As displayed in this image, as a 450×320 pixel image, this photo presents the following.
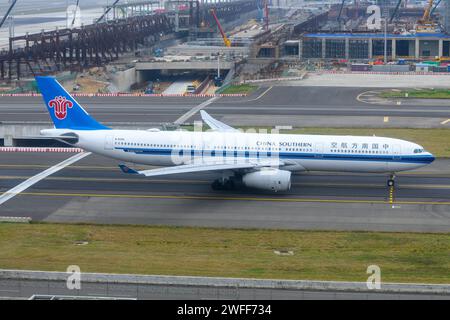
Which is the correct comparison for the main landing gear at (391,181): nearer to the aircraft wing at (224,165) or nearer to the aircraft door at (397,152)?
the aircraft door at (397,152)

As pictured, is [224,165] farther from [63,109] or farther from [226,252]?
[63,109]

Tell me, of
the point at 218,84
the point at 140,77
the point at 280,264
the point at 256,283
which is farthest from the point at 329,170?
the point at 140,77

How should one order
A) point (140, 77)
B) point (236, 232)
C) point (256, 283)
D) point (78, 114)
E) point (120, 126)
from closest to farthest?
point (256, 283)
point (236, 232)
point (78, 114)
point (120, 126)
point (140, 77)

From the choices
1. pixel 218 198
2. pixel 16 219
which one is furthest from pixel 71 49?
pixel 16 219

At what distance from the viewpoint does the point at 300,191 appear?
55.1 metres

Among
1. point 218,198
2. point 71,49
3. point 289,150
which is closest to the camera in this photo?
point 218,198

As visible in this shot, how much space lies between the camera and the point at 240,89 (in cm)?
11288

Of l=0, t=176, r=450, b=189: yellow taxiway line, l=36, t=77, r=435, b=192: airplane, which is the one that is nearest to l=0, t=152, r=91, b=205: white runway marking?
l=0, t=176, r=450, b=189: yellow taxiway line

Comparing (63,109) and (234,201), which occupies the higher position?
(63,109)

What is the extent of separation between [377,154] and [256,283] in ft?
83.7

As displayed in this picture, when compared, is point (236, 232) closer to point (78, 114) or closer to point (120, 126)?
point (78, 114)

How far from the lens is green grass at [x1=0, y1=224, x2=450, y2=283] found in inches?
1496

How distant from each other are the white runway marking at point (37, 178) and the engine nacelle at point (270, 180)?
16420mm

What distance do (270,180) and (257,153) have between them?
10.2 ft
